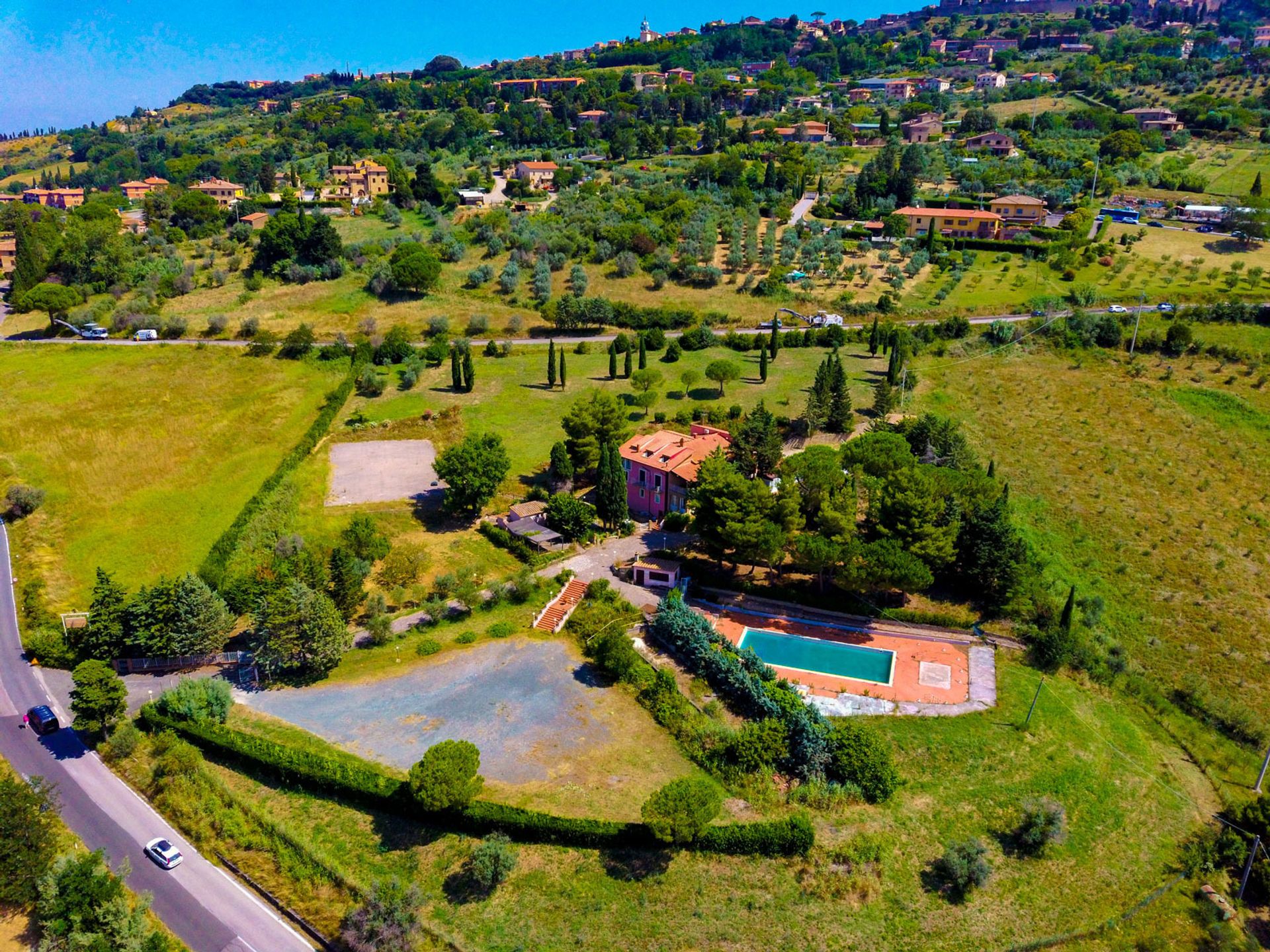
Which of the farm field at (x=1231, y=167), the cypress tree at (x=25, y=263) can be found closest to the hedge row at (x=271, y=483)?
the cypress tree at (x=25, y=263)

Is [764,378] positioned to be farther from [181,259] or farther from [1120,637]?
[181,259]

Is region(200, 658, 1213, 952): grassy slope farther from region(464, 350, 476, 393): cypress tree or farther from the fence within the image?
region(464, 350, 476, 393): cypress tree

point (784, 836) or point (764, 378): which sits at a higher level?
point (764, 378)

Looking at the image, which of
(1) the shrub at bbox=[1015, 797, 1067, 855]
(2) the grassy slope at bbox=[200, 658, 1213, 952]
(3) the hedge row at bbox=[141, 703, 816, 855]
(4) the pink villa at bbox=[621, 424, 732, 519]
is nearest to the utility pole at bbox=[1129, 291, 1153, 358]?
(4) the pink villa at bbox=[621, 424, 732, 519]

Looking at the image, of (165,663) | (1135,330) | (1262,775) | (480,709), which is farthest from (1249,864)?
(1135,330)

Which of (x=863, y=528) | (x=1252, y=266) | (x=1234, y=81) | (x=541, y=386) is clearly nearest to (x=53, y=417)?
(x=541, y=386)
